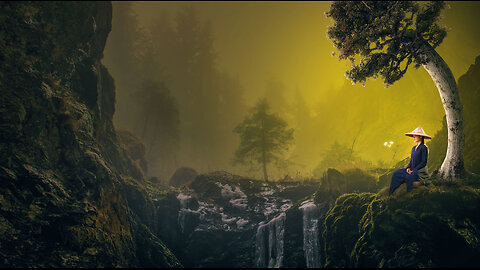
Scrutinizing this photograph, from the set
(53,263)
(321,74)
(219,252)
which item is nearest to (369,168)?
(219,252)

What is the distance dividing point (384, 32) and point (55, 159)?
15.3 m

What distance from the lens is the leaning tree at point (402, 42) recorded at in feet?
27.9

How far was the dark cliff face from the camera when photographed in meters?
7.41

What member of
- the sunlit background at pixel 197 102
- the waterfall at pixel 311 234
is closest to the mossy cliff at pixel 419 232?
the waterfall at pixel 311 234

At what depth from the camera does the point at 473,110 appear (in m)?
11.5

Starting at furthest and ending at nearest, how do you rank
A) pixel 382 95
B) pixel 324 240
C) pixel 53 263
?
pixel 382 95, pixel 324 240, pixel 53 263

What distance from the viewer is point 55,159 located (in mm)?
9742

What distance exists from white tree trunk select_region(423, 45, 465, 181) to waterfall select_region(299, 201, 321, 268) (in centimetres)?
671

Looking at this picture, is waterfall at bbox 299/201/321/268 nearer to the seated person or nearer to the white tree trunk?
the seated person

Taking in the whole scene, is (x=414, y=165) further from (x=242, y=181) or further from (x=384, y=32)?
(x=242, y=181)

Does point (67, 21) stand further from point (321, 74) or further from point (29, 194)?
point (321, 74)

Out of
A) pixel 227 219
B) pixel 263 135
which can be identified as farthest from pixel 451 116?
pixel 263 135

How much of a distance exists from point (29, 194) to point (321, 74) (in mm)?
155873

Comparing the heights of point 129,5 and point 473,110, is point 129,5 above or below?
above
